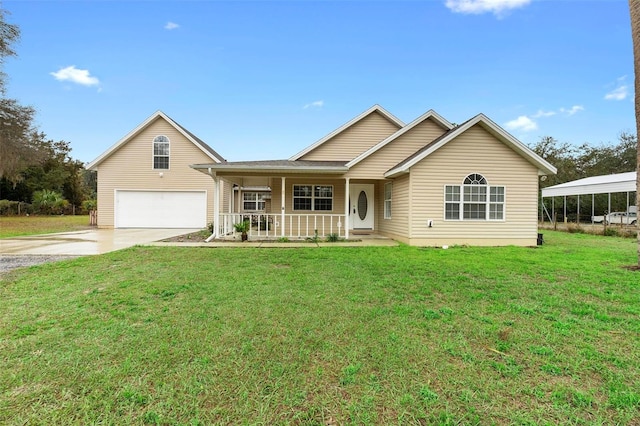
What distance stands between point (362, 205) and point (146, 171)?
13314 millimetres

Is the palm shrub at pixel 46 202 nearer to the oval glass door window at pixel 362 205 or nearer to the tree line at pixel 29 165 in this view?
the tree line at pixel 29 165

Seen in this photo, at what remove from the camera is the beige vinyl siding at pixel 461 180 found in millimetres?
11219

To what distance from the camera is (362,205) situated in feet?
49.8

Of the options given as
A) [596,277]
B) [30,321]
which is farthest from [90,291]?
[596,277]

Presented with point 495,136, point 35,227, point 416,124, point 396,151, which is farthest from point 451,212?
point 35,227

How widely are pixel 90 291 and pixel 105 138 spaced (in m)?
29.0

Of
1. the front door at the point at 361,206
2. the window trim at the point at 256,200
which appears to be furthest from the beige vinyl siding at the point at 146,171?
the front door at the point at 361,206

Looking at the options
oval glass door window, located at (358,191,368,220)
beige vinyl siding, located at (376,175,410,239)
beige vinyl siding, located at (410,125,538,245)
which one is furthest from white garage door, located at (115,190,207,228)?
beige vinyl siding, located at (410,125,538,245)

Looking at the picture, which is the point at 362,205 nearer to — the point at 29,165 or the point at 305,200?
the point at 305,200

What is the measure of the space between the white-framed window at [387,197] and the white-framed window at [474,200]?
271cm

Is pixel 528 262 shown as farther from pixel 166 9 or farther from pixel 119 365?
pixel 166 9

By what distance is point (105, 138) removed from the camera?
2820 cm

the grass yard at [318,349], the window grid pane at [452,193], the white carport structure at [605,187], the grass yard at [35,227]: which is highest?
the white carport structure at [605,187]

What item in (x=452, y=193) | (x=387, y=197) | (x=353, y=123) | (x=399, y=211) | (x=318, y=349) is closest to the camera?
(x=318, y=349)
